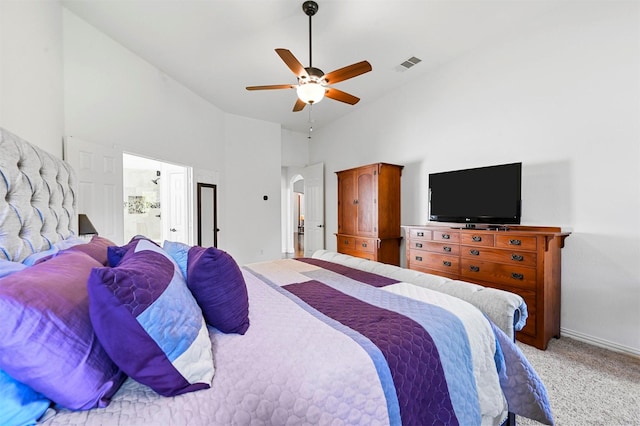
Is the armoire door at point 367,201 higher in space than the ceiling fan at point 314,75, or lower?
lower

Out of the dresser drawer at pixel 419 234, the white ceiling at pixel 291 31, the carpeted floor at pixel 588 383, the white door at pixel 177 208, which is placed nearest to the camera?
the carpeted floor at pixel 588 383

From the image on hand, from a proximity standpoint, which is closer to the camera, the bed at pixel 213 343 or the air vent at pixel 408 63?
the bed at pixel 213 343

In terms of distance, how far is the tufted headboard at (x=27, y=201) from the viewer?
1175mm

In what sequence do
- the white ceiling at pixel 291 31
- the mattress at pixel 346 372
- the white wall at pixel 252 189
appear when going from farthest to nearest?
the white wall at pixel 252 189
the white ceiling at pixel 291 31
the mattress at pixel 346 372

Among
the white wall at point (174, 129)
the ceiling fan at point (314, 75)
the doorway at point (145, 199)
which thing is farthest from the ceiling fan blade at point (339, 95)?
the doorway at point (145, 199)

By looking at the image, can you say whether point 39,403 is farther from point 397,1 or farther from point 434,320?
point 397,1

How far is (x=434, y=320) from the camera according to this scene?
1170mm

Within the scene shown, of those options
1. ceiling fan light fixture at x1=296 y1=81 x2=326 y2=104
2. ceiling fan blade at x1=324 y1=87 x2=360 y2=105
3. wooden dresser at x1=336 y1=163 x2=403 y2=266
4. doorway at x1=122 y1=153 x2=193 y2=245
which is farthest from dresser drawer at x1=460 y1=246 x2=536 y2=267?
doorway at x1=122 y1=153 x2=193 y2=245

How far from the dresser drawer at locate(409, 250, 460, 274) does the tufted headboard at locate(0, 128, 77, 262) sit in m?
3.19

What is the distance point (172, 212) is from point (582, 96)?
5.30 metres

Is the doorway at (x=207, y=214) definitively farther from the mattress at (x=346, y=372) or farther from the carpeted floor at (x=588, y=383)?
the carpeted floor at (x=588, y=383)

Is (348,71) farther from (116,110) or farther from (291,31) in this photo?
(116,110)

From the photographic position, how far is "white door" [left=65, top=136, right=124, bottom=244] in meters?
2.58

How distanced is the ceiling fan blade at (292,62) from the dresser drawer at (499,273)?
239 centimetres
